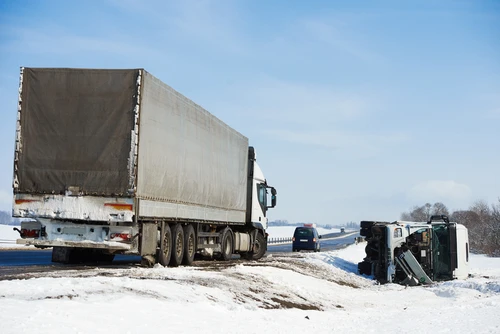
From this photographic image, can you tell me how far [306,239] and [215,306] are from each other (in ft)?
124

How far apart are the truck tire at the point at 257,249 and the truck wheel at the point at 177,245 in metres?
9.31

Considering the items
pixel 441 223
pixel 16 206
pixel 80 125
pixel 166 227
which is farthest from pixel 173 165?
pixel 441 223

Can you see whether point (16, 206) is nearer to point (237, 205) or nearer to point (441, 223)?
point (237, 205)

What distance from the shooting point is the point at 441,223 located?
27.2 meters

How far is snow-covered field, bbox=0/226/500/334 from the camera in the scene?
373 inches

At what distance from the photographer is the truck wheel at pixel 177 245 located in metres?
19.4

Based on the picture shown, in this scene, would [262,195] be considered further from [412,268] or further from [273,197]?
[412,268]

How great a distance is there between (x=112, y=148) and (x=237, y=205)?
10190 mm

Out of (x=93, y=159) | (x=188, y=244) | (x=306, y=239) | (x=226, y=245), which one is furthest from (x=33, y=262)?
(x=306, y=239)

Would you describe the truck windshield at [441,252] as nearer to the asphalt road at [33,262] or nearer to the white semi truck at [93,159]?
the asphalt road at [33,262]

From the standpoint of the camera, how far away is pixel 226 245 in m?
25.5

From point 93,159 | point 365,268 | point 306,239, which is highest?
point 93,159

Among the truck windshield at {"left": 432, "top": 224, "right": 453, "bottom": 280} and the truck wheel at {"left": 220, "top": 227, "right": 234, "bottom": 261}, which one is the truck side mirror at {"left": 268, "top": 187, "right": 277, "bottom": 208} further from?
the truck windshield at {"left": 432, "top": 224, "right": 453, "bottom": 280}

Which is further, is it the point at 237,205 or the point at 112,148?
the point at 237,205
